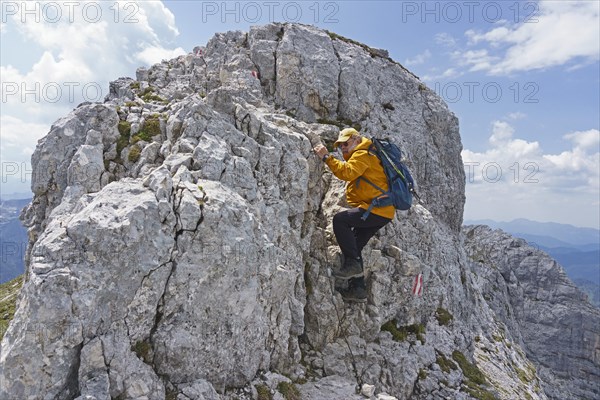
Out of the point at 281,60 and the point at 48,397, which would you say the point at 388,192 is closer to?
the point at 48,397

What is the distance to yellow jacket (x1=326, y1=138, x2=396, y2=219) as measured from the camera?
48.0 ft

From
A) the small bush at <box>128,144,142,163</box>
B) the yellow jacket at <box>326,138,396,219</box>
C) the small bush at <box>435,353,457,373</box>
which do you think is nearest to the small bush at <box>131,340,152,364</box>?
the small bush at <box>128,144,142,163</box>

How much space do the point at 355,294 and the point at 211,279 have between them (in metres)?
7.09

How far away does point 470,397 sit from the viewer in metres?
17.5

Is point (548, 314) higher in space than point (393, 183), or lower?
lower

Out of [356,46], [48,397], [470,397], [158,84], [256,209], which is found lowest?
[470,397]

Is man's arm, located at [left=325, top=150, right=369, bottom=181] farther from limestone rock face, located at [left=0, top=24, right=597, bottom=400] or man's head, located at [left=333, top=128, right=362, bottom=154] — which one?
limestone rock face, located at [left=0, top=24, right=597, bottom=400]

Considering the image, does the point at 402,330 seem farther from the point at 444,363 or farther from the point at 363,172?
the point at 363,172

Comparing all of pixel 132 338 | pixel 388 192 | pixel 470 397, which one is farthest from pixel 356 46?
pixel 132 338

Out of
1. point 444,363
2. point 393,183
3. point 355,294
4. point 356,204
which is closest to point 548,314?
A: point 444,363

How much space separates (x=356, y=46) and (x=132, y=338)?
33.7 meters

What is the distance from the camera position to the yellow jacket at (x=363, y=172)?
48.0ft

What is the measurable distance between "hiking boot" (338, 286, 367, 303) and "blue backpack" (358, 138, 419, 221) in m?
3.70

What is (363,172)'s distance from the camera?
48.2 ft
